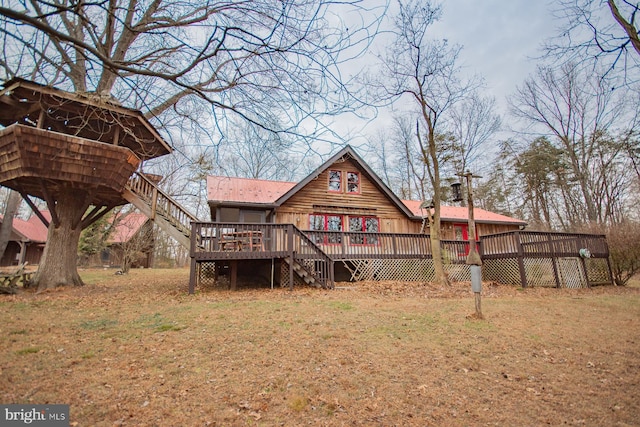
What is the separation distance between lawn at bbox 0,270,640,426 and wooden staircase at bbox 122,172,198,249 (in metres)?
4.60

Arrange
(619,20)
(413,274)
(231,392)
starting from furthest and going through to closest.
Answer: (413,274) → (619,20) → (231,392)

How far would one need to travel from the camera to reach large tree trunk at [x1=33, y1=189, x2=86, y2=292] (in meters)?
10.7

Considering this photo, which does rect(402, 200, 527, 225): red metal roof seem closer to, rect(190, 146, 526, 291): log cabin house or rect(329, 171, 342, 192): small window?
rect(190, 146, 526, 291): log cabin house

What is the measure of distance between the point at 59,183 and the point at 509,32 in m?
13.9

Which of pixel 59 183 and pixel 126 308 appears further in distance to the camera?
pixel 59 183

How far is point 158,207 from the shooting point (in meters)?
12.4

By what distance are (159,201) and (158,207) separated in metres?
0.31

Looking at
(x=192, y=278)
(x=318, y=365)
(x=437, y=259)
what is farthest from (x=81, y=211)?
(x=437, y=259)

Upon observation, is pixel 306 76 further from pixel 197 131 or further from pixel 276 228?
pixel 276 228

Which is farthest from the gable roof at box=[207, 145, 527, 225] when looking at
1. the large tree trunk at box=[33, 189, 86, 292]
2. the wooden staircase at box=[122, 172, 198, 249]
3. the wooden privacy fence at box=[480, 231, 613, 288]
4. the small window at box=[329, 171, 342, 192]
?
the large tree trunk at box=[33, 189, 86, 292]

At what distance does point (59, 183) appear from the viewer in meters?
10.5

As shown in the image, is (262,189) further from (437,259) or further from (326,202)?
(437,259)

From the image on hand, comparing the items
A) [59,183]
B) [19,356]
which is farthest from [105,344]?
[59,183]

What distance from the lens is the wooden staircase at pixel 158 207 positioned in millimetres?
12156
